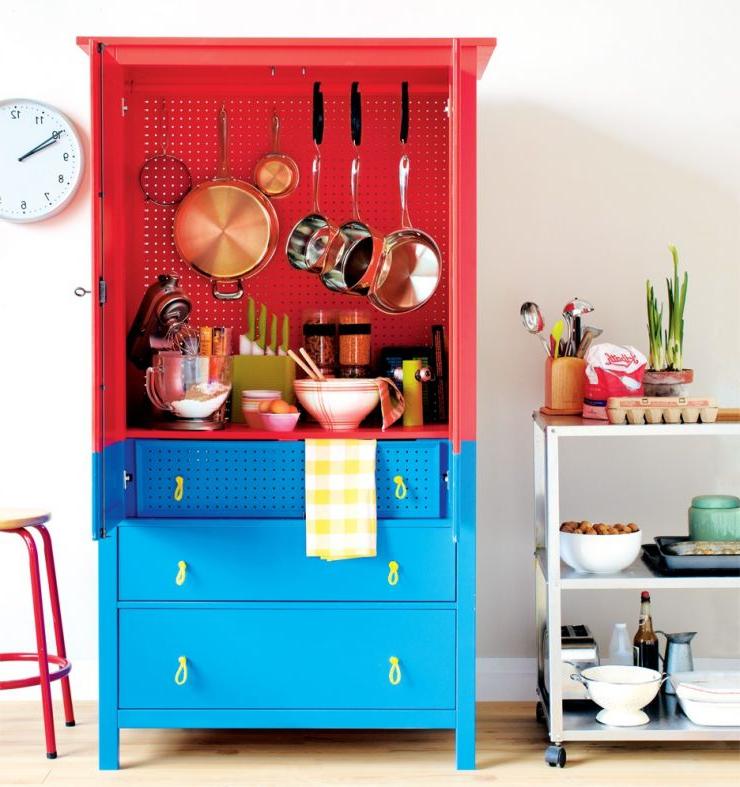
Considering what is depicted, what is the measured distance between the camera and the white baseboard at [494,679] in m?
3.55

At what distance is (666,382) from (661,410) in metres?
0.16

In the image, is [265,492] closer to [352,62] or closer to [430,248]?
[430,248]

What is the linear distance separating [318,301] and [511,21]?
43.4 inches

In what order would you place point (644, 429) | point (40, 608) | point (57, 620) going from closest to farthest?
point (644, 429)
point (40, 608)
point (57, 620)

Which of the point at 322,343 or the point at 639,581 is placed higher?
the point at 322,343

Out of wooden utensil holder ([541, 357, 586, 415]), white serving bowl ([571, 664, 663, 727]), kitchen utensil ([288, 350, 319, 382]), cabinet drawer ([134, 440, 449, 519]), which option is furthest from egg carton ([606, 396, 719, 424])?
kitchen utensil ([288, 350, 319, 382])

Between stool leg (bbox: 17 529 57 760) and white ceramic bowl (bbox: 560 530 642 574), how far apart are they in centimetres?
150

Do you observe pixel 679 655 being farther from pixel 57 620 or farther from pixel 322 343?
pixel 57 620

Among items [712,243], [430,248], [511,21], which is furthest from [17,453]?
[712,243]

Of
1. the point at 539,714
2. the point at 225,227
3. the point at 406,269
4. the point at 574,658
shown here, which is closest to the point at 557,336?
the point at 406,269

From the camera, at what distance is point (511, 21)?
137 inches

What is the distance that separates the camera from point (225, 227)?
11.0 feet

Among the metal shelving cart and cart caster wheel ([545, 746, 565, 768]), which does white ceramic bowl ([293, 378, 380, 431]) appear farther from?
cart caster wheel ([545, 746, 565, 768])

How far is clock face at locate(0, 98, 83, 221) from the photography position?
347 cm
